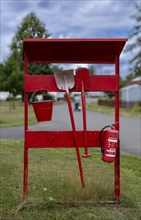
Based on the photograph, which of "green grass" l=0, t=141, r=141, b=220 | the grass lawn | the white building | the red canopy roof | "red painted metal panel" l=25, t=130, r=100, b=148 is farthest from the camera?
the white building

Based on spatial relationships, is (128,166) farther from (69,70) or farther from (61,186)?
(69,70)

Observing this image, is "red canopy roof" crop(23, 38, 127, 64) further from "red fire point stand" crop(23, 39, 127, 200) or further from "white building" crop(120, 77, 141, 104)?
"white building" crop(120, 77, 141, 104)

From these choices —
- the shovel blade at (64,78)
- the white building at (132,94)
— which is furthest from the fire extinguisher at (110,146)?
the white building at (132,94)

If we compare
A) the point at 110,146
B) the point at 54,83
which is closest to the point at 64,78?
the point at 54,83

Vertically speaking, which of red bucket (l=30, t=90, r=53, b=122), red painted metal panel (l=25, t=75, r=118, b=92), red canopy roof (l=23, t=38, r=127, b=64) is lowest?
red bucket (l=30, t=90, r=53, b=122)

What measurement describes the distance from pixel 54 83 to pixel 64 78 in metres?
0.14

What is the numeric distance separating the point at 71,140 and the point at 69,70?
0.87 meters

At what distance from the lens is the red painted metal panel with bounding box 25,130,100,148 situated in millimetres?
5098

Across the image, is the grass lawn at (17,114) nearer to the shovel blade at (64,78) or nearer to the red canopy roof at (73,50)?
the red canopy roof at (73,50)

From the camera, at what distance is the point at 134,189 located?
6309mm

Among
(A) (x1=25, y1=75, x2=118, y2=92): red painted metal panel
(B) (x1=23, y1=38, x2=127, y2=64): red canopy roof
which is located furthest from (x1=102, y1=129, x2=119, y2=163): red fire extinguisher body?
(B) (x1=23, y1=38, x2=127, y2=64): red canopy roof

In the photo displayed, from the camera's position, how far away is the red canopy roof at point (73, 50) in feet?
15.8

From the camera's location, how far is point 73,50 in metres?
5.10

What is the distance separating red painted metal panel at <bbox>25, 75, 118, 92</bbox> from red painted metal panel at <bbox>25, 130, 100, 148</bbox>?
539 millimetres
